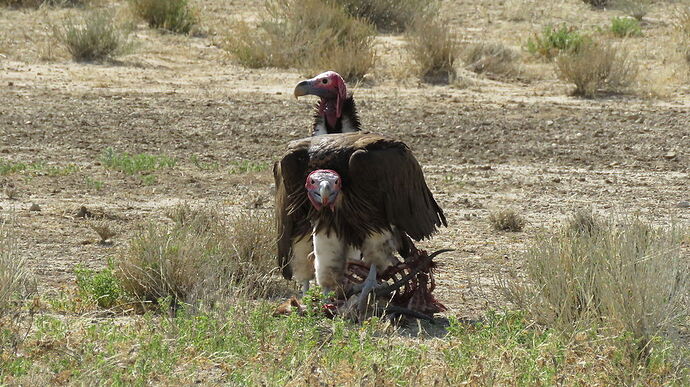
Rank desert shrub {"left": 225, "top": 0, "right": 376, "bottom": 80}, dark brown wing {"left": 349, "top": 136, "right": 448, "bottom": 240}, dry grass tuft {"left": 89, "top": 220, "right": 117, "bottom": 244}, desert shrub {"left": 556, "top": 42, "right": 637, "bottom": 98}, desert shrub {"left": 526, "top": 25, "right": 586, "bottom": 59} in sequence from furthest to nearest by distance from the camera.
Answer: desert shrub {"left": 526, "top": 25, "right": 586, "bottom": 59}, desert shrub {"left": 225, "top": 0, "right": 376, "bottom": 80}, desert shrub {"left": 556, "top": 42, "right": 637, "bottom": 98}, dry grass tuft {"left": 89, "top": 220, "right": 117, "bottom": 244}, dark brown wing {"left": 349, "top": 136, "right": 448, "bottom": 240}

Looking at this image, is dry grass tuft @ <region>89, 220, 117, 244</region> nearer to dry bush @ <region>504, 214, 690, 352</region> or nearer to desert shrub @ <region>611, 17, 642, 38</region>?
dry bush @ <region>504, 214, 690, 352</region>

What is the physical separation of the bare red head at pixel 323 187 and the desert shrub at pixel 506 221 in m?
3.27

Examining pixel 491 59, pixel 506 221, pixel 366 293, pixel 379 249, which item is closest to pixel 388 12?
pixel 491 59

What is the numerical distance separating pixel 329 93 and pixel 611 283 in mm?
2273

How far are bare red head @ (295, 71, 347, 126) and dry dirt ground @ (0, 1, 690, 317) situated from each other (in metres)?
1.38

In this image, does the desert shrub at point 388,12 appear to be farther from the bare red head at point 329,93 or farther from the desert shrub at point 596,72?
the bare red head at point 329,93

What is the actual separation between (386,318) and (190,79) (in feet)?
32.0

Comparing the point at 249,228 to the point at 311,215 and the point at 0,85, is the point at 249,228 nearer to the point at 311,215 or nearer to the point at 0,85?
the point at 311,215

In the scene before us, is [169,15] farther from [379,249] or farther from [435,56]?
[379,249]

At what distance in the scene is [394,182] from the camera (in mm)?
7090

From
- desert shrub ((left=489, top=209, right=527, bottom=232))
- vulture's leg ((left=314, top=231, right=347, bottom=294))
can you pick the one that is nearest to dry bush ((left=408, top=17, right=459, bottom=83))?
desert shrub ((left=489, top=209, right=527, bottom=232))

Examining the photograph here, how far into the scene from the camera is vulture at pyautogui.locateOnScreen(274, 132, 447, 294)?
6.95 m

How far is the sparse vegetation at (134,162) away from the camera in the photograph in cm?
1156

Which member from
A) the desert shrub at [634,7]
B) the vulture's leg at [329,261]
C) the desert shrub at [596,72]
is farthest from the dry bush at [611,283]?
the desert shrub at [634,7]
